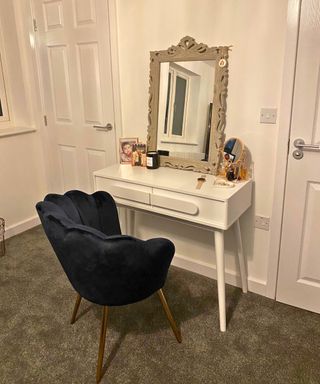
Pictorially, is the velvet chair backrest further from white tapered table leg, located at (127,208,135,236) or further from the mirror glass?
the mirror glass

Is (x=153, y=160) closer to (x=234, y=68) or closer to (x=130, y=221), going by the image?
(x=130, y=221)

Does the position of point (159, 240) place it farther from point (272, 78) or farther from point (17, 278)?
point (17, 278)

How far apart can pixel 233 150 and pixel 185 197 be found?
0.45 metres

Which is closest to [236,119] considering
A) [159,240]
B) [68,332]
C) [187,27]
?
[187,27]

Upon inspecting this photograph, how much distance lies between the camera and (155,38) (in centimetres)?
222

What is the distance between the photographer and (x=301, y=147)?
6.10ft

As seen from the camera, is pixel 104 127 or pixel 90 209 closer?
pixel 90 209

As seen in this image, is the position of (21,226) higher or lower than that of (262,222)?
lower

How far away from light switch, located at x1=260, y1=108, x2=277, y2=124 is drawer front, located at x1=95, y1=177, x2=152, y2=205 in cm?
78

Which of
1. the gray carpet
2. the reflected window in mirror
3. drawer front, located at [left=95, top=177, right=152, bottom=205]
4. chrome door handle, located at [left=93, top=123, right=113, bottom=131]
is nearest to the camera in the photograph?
the gray carpet

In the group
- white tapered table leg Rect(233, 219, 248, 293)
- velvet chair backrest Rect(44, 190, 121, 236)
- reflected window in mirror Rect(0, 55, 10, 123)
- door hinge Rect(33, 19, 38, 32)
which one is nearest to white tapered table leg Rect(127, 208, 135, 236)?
velvet chair backrest Rect(44, 190, 121, 236)

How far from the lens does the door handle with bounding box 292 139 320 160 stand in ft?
5.95

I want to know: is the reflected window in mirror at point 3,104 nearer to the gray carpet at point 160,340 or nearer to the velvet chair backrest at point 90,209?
the gray carpet at point 160,340

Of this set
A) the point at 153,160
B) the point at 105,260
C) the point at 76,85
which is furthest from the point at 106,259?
the point at 76,85
